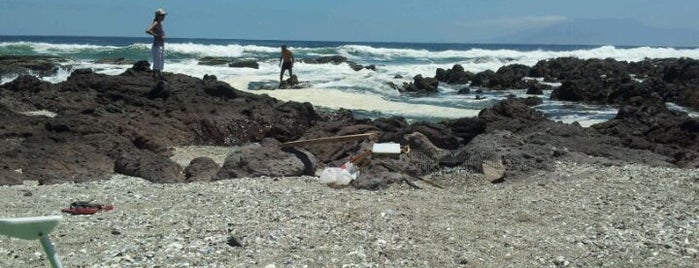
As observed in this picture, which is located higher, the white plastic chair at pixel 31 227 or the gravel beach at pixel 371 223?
the white plastic chair at pixel 31 227

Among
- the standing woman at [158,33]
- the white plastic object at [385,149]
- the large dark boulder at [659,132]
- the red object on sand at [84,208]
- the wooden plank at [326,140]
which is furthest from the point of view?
the standing woman at [158,33]

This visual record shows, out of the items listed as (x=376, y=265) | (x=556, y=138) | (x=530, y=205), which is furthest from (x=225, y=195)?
(x=556, y=138)

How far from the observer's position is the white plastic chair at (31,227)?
265 centimetres

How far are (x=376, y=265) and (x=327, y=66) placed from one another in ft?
106

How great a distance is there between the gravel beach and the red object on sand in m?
0.12

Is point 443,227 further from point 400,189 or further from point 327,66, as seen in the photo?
point 327,66

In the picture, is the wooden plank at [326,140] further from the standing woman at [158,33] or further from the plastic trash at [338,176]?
the standing woman at [158,33]

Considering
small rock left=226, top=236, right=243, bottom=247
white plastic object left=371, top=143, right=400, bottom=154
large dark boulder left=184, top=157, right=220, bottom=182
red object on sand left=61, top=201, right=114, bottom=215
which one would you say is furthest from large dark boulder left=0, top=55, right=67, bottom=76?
small rock left=226, top=236, right=243, bottom=247

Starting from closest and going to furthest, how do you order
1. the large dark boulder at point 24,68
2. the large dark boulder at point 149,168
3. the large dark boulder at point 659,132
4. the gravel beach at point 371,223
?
the gravel beach at point 371,223 → the large dark boulder at point 149,168 → the large dark boulder at point 659,132 → the large dark boulder at point 24,68

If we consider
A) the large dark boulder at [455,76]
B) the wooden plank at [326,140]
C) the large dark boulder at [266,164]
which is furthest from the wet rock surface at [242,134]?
the large dark boulder at [455,76]

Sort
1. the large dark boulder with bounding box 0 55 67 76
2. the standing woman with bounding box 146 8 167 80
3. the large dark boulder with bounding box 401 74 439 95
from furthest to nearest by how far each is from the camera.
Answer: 1. the large dark boulder with bounding box 401 74 439 95
2. the large dark boulder with bounding box 0 55 67 76
3. the standing woman with bounding box 146 8 167 80

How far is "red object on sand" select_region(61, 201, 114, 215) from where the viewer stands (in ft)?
21.2

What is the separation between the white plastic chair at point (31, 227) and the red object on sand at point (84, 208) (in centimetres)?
387

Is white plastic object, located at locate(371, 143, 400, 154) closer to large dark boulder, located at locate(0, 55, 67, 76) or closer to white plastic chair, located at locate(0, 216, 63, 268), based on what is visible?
white plastic chair, located at locate(0, 216, 63, 268)
